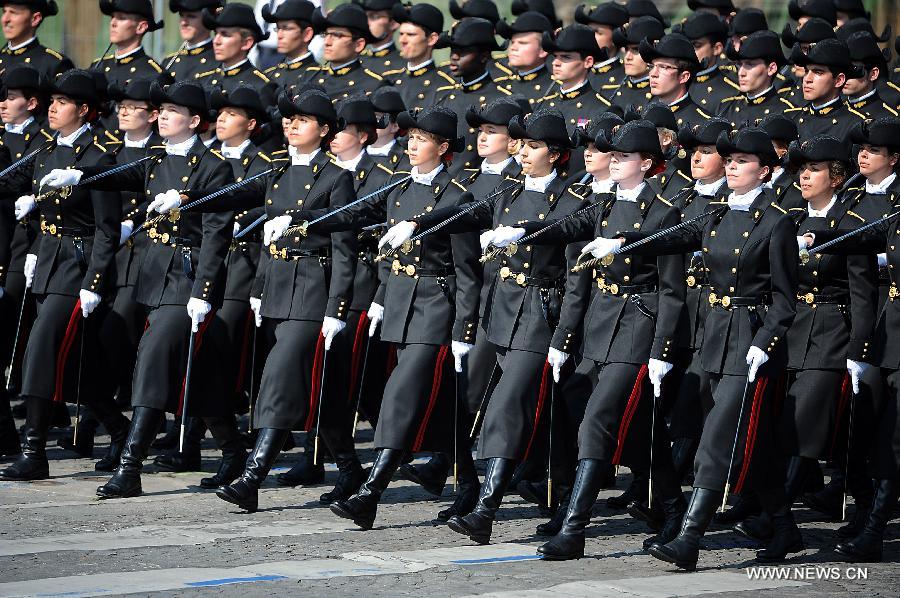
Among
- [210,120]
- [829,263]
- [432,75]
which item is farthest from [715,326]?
[432,75]

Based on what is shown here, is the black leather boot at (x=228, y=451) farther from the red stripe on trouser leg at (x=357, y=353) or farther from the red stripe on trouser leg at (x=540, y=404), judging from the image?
the red stripe on trouser leg at (x=540, y=404)

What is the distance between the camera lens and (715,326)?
987 centimetres

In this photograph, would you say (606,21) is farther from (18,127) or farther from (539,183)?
(18,127)

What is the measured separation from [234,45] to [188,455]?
390 cm

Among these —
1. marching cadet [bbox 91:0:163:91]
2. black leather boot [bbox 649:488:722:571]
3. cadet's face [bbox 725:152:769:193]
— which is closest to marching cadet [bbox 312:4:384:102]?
marching cadet [bbox 91:0:163:91]

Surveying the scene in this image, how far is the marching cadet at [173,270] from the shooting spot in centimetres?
1126

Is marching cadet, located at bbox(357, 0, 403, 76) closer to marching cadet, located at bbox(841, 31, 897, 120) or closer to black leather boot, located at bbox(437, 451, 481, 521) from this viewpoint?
marching cadet, located at bbox(841, 31, 897, 120)

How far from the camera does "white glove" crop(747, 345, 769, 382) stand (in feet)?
31.2

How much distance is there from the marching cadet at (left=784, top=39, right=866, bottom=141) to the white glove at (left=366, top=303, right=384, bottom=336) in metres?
3.07

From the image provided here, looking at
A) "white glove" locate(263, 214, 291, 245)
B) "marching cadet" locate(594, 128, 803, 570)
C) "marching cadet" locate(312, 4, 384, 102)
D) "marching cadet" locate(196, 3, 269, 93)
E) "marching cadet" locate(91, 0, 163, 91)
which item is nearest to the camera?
"marching cadet" locate(594, 128, 803, 570)

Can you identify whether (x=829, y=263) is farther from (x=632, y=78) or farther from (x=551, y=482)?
(x=632, y=78)

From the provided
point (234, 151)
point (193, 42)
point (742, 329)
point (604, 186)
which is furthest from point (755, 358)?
point (193, 42)

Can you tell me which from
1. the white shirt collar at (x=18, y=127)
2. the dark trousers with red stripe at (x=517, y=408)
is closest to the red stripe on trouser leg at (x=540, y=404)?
the dark trousers with red stripe at (x=517, y=408)

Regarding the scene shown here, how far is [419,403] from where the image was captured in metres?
10.5
